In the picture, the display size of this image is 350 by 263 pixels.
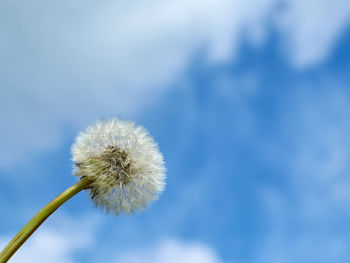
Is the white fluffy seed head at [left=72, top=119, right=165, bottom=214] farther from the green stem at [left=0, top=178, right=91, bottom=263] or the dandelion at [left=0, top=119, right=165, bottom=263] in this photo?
the green stem at [left=0, top=178, right=91, bottom=263]

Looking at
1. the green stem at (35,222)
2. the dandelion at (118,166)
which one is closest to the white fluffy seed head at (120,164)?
the dandelion at (118,166)

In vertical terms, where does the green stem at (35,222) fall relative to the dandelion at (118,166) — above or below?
below

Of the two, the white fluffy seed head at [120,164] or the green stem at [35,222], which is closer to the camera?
the green stem at [35,222]

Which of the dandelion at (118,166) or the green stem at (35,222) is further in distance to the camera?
the dandelion at (118,166)

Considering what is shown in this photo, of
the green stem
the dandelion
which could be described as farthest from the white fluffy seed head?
the green stem

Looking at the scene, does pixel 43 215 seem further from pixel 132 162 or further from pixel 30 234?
pixel 132 162

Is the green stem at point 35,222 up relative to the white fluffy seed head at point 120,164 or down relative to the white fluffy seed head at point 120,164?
down

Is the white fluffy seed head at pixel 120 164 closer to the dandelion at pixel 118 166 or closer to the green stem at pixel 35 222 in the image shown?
the dandelion at pixel 118 166
